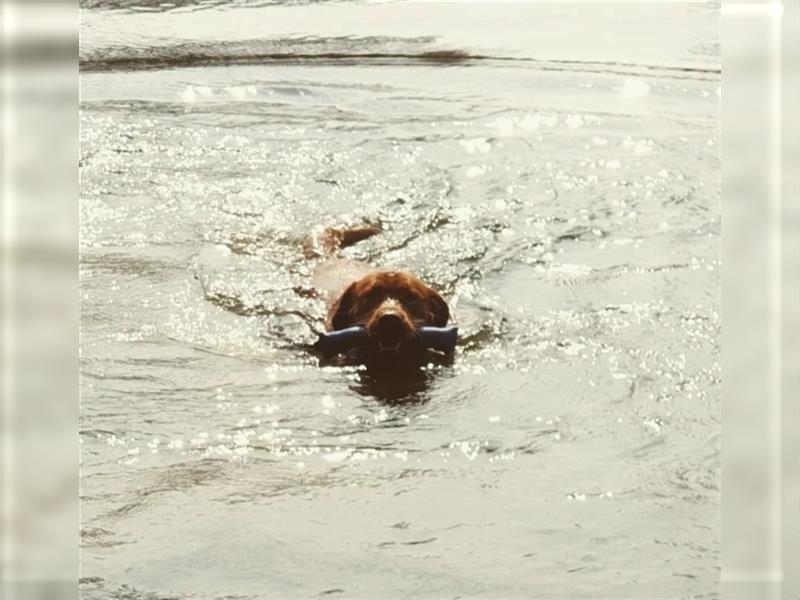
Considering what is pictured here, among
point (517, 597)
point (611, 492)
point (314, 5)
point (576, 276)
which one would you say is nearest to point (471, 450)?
point (611, 492)

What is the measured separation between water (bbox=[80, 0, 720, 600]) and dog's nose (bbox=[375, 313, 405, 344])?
126 millimetres

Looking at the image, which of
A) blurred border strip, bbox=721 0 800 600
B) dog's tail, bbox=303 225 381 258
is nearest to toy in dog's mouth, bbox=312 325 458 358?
dog's tail, bbox=303 225 381 258

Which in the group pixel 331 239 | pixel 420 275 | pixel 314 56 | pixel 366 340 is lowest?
pixel 366 340

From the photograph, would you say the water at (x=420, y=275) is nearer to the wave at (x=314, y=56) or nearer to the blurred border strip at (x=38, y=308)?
the wave at (x=314, y=56)

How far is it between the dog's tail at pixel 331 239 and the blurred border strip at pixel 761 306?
8.71ft

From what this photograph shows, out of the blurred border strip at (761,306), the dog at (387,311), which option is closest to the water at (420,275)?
the dog at (387,311)

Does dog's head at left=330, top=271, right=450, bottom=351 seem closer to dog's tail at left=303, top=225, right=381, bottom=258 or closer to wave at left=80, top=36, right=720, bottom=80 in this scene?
dog's tail at left=303, top=225, right=381, bottom=258

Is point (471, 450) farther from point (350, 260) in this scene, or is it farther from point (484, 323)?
point (350, 260)

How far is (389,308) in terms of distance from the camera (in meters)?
3.22

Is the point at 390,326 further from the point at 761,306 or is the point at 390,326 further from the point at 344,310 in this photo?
the point at 761,306

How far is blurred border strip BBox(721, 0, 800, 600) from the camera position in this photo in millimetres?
1290

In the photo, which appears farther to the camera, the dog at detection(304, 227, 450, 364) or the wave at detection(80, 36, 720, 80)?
the wave at detection(80, 36, 720, 80)

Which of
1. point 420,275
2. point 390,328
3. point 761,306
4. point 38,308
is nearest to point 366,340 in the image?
point 390,328

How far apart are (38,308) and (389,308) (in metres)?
2.13
